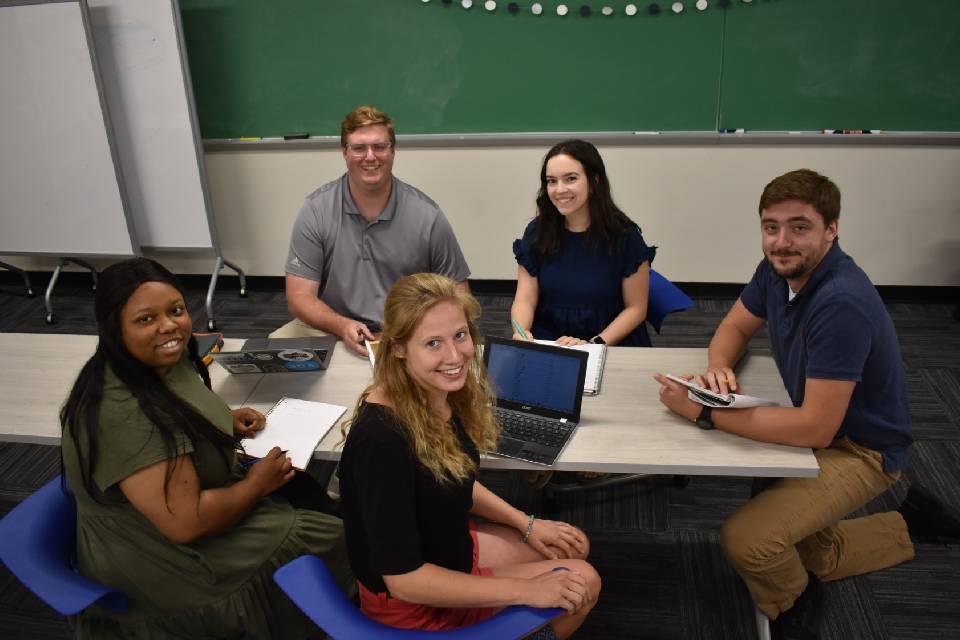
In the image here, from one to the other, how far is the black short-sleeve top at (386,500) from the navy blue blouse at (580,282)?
1.24 metres

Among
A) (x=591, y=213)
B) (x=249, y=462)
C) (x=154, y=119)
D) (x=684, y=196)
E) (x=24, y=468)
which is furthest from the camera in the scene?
(x=684, y=196)

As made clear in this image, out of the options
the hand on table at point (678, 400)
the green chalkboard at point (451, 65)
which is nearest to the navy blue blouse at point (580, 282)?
the hand on table at point (678, 400)

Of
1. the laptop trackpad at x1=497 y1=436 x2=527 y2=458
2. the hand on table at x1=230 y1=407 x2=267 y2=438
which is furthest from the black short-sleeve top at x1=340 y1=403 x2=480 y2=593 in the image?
the hand on table at x1=230 y1=407 x2=267 y2=438

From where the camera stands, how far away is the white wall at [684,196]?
154 inches

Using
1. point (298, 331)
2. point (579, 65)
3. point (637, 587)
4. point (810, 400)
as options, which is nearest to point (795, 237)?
point (810, 400)

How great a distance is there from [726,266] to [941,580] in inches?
85.6

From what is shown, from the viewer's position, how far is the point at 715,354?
2256mm

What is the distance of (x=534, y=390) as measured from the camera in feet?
6.66

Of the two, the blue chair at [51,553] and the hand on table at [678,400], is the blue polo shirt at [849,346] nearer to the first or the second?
the hand on table at [678,400]

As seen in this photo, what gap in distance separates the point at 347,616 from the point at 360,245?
1.57 meters

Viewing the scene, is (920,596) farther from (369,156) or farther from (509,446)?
(369,156)

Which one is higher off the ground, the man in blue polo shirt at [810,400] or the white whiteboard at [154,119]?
the white whiteboard at [154,119]

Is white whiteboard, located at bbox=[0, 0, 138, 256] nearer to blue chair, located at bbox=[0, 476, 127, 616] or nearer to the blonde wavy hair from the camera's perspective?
blue chair, located at bbox=[0, 476, 127, 616]

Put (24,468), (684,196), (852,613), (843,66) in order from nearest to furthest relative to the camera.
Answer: (852,613) → (24,468) → (843,66) → (684,196)
